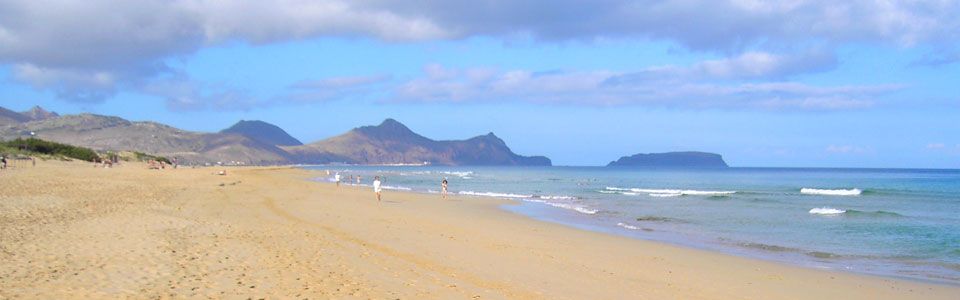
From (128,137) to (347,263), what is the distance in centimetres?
17045

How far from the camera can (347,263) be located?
10.7 m

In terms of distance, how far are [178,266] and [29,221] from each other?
6.71 meters

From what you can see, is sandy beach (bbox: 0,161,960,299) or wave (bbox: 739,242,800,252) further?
wave (bbox: 739,242,800,252)

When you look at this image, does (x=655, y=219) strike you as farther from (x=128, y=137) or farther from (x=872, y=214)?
(x=128, y=137)

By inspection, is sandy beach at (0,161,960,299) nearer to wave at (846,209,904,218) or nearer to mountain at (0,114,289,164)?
wave at (846,209,904,218)

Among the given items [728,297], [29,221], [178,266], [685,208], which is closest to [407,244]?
Answer: [178,266]

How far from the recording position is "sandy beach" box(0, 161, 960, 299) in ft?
27.7

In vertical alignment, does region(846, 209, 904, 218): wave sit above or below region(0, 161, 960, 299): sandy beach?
above

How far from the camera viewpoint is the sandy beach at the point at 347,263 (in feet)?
27.7

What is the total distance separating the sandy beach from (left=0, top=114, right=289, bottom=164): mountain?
135022 millimetres

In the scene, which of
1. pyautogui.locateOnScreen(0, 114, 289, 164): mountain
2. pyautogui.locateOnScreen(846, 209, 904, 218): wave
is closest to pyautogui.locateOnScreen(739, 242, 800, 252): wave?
pyautogui.locateOnScreen(846, 209, 904, 218): wave

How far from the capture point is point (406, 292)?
873 centimetres

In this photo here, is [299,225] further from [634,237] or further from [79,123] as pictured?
[79,123]

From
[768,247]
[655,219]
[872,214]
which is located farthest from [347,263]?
[872,214]
